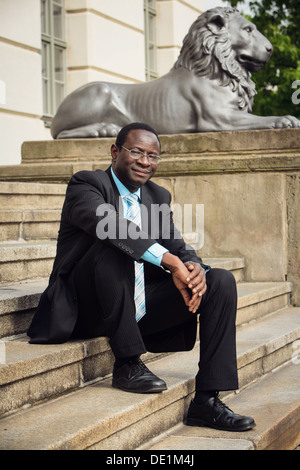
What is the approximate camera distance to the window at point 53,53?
12.0 metres

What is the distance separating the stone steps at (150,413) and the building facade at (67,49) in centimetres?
653

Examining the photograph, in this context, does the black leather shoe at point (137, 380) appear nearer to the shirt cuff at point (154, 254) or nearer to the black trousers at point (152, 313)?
the black trousers at point (152, 313)

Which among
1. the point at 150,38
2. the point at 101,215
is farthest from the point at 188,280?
the point at 150,38

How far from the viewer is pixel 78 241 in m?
4.02

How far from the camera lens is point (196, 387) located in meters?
3.94

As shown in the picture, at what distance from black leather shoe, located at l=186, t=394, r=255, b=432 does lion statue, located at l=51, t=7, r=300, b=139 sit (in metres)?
3.75

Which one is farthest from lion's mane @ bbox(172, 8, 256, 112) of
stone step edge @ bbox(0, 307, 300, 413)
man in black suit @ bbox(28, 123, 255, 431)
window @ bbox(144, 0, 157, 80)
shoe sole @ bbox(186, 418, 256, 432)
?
window @ bbox(144, 0, 157, 80)

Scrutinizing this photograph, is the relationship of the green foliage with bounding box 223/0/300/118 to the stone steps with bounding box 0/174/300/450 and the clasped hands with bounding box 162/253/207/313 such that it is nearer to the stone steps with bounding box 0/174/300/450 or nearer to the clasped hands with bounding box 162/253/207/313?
the stone steps with bounding box 0/174/300/450

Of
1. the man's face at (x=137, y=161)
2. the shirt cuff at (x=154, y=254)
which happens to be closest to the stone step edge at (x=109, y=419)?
the shirt cuff at (x=154, y=254)

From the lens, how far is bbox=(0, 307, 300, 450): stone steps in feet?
10.4

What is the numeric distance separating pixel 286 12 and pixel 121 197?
47.6 feet

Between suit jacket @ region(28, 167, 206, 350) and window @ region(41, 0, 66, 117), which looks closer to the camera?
suit jacket @ region(28, 167, 206, 350)

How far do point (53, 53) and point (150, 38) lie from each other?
11.7ft

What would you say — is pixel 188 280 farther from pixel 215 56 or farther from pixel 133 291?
pixel 215 56
